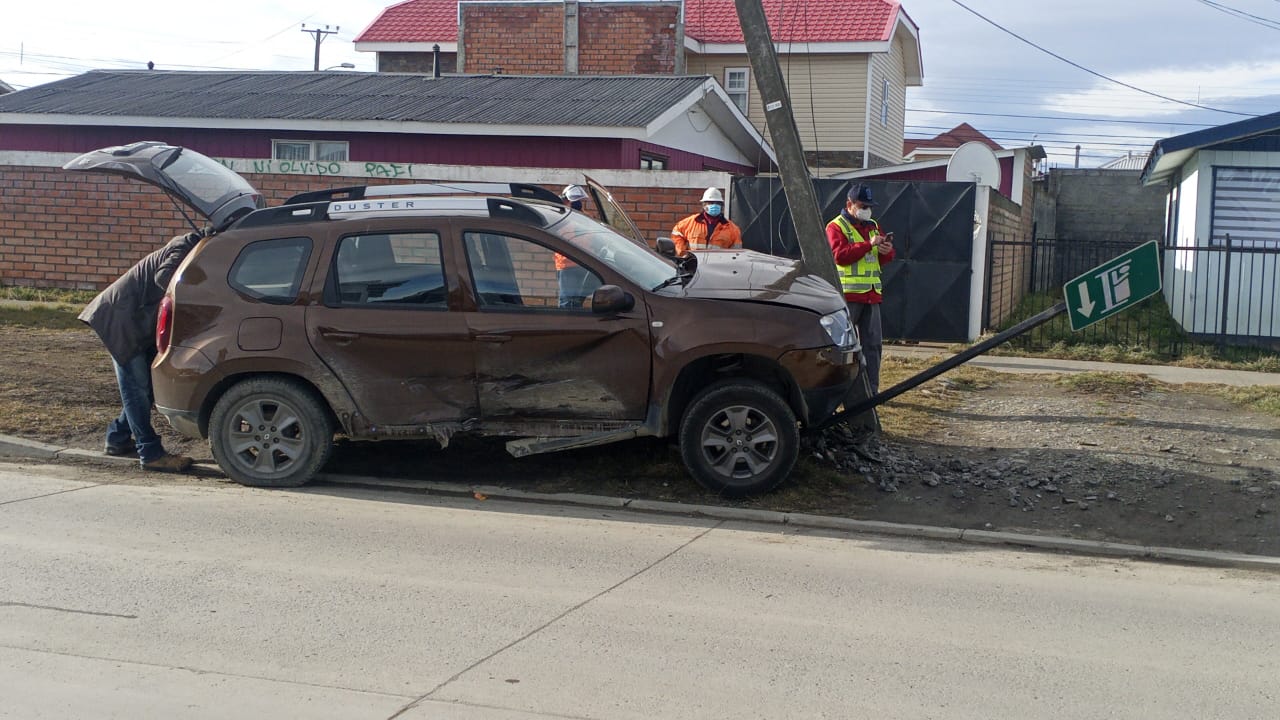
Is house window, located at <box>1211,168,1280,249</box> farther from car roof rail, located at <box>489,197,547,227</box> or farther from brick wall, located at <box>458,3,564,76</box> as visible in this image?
brick wall, located at <box>458,3,564,76</box>

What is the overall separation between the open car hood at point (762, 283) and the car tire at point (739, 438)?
0.59 m

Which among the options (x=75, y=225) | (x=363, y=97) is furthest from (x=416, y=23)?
(x=75, y=225)

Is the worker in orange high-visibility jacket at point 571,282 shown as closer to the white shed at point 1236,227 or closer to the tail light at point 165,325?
the tail light at point 165,325

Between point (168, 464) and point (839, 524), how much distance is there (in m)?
4.98

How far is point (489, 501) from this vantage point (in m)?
7.96

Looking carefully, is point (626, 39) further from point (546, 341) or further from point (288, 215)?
point (546, 341)

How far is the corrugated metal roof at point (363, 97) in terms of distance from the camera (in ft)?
62.5

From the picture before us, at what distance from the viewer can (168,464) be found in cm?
868

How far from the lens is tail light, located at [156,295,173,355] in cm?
796

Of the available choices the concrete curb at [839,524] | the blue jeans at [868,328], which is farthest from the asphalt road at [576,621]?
the blue jeans at [868,328]

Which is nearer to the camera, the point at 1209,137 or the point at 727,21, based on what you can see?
the point at 1209,137

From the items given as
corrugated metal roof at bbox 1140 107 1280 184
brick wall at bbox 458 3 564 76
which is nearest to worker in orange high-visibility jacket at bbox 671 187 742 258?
corrugated metal roof at bbox 1140 107 1280 184

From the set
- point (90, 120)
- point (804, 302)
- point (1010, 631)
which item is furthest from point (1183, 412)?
point (90, 120)

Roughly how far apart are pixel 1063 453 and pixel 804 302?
269 centimetres
